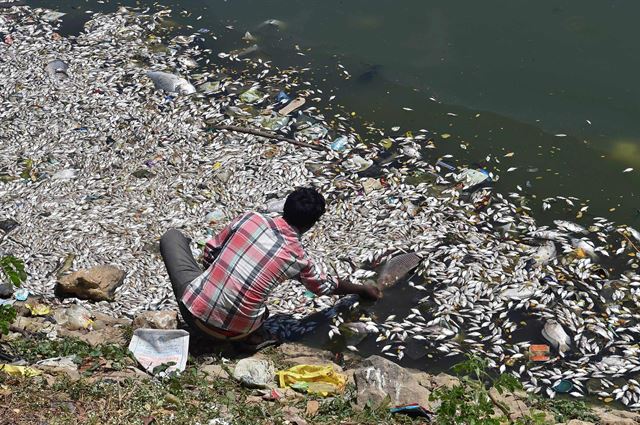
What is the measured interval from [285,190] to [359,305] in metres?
1.50

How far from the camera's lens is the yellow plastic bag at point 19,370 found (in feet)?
15.4

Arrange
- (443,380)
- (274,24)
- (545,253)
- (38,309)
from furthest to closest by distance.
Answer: (274,24) < (545,253) < (38,309) < (443,380)

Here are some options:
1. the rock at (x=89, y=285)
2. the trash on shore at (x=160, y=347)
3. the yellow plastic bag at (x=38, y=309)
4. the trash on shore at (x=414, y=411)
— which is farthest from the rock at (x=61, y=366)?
the trash on shore at (x=414, y=411)

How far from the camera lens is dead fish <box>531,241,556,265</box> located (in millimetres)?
6555

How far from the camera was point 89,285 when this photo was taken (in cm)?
625

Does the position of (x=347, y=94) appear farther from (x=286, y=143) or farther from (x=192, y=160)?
(x=192, y=160)

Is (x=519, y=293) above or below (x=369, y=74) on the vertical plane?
below

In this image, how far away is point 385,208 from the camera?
7125mm

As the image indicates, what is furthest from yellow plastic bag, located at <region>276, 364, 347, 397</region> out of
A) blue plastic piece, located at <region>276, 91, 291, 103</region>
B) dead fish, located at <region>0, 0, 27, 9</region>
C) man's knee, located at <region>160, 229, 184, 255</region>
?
dead fish, located at <region>0, 0, 27, 9</region>

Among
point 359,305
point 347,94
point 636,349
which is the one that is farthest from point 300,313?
point 347,94

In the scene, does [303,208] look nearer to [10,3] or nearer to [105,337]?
[105,337]

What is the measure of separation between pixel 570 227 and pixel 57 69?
216 inches

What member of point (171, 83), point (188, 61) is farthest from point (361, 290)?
point (188, 61)

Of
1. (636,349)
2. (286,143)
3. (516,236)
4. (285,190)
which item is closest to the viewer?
(636,349)
